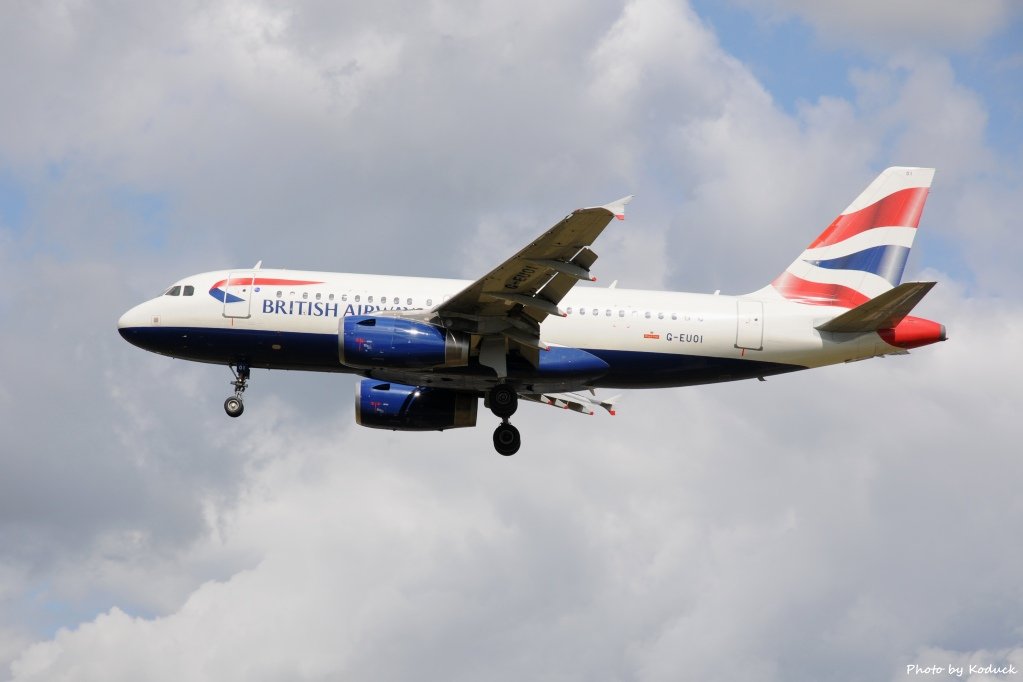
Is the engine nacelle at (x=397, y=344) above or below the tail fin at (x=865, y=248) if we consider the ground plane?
below

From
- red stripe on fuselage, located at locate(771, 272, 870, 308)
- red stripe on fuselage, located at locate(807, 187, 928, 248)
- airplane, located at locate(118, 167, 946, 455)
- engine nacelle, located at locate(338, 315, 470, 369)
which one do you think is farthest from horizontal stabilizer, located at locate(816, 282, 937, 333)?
engine nacelle, located at locate(338, 315, 470, 369)

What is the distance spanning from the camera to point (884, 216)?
175 feet

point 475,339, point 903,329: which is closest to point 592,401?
point 475,339

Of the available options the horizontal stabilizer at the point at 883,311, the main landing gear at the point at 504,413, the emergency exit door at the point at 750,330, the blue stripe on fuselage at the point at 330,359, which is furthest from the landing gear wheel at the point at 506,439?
the horizontal stabilizer at the point at 883,311

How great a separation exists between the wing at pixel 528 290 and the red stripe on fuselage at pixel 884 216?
1184cm

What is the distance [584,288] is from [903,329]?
10.3 metres

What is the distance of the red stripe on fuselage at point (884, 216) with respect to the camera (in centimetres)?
5306

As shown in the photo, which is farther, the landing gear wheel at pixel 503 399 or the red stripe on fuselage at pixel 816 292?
the red stripe on fuselage at pixel 816 292

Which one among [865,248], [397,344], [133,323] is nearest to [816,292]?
[865,248]

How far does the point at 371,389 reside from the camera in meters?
53.0

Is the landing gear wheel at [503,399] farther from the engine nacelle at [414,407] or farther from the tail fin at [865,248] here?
the tail fin at [865,248]

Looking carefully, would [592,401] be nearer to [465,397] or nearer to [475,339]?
[465,397]

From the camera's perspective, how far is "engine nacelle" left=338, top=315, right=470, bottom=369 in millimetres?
45438

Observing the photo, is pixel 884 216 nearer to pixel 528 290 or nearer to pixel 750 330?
pixel 750 330
